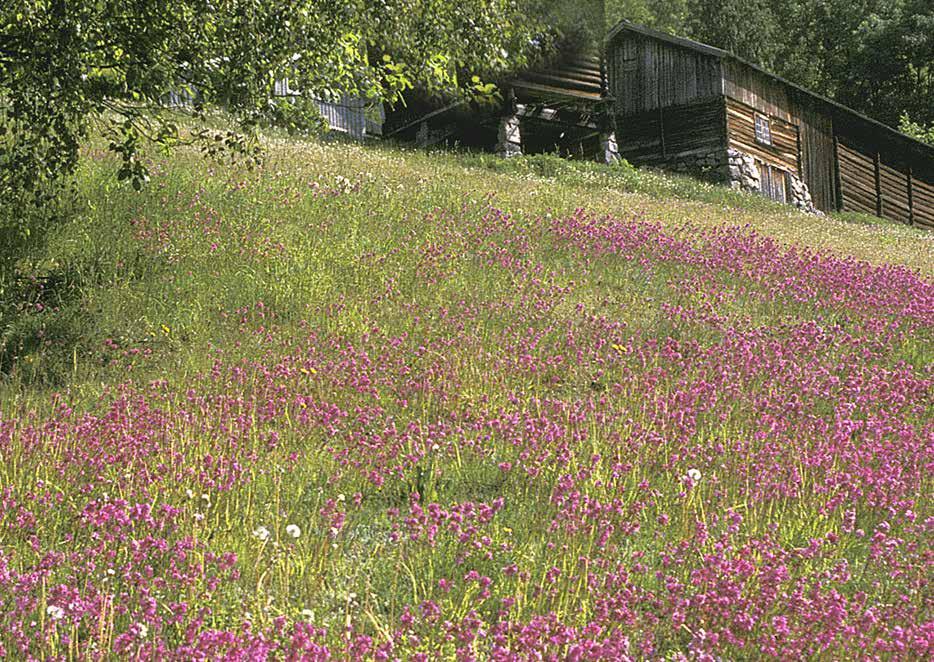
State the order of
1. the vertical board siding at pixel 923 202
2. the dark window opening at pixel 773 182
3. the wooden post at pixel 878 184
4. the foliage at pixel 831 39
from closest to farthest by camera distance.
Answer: the dark window opening at pixel 773 182
the wooden post at pixel 878 184
the vertical board siding at pixel 923 202
the foliage at pixel 831 39

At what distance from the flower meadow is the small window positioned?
24372 mm

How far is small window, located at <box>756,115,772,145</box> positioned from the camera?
32969mm

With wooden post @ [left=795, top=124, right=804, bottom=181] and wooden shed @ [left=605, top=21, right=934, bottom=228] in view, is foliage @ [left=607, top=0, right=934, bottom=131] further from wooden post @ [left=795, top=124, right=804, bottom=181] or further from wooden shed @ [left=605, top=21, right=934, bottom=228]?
wooden post @ [left=795, top=124, right=804, bottom=181]

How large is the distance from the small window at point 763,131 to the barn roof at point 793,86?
1.51 meters

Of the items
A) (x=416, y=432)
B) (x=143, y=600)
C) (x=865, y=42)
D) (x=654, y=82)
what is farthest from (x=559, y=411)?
(x=865, y=42)

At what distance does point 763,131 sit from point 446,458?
31.4 meters

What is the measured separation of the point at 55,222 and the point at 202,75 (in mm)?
2592

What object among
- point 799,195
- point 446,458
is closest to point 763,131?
point 799,195

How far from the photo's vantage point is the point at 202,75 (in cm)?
736

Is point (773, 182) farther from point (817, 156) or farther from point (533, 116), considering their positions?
point (533, 116)

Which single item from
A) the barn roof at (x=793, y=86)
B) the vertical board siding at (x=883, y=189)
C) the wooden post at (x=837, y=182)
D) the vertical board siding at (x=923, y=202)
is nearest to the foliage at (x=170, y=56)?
the barn roof at (x=793, y=86)

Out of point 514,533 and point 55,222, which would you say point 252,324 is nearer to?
point 55,222

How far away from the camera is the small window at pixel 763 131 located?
108ft

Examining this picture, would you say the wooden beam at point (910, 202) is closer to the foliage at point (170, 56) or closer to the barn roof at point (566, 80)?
the barn roof at point (566, 80)
